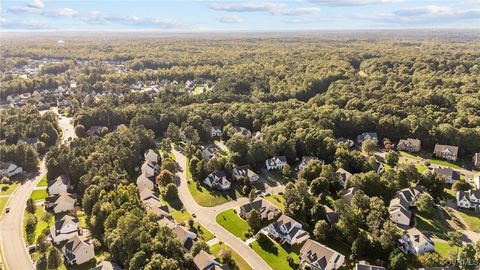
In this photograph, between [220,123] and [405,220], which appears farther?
[220,123]

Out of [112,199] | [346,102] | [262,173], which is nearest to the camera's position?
[112,199]

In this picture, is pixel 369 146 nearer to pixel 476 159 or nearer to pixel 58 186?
pixel 476 159

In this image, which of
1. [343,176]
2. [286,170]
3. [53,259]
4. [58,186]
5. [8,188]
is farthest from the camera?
[286,170]

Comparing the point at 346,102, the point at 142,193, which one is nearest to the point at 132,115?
the point at 142,193

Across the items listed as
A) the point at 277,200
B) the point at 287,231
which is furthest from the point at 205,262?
the point at 277,200

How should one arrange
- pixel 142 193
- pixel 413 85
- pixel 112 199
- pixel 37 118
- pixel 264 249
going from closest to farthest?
pixel 264 249, pixel 112 199, pixel 142 193, pixel 37 118, pixel 413 85

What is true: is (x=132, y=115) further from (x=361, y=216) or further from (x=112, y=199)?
(x=361, y=216)
